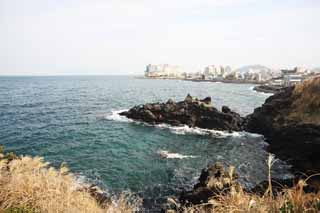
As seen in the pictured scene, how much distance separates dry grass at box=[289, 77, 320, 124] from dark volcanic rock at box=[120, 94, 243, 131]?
7.65 metres

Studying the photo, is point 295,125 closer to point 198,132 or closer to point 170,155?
point 198,132

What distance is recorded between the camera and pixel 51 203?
5.76 meters

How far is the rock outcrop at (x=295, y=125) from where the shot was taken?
19.8m

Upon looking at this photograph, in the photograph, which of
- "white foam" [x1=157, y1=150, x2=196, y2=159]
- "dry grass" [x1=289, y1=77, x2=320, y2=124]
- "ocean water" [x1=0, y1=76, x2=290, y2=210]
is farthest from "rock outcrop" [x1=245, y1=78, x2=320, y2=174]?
"white foam" [x1=157, y1=150, x2=196, y2=159]

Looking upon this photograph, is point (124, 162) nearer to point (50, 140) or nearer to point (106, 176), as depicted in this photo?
point (106, 176)

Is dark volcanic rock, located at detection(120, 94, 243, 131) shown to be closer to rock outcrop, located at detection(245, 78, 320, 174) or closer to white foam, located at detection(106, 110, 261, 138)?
white foam, located at detection(106, 110, 261, 138)

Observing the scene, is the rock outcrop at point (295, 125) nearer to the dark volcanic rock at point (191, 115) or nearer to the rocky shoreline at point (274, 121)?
the rocky shoreline at point (274, 121)

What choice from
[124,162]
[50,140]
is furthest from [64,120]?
[124,162]

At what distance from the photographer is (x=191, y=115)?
112 ft

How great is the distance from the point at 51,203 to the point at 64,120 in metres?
31.1

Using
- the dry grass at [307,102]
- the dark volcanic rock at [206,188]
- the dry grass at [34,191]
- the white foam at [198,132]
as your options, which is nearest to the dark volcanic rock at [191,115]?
the white foam at [198,132]

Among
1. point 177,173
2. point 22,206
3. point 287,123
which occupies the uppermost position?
point 22,206

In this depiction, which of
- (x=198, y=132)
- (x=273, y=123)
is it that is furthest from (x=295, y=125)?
(x=198, y=132)

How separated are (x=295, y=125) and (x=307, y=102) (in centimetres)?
461
